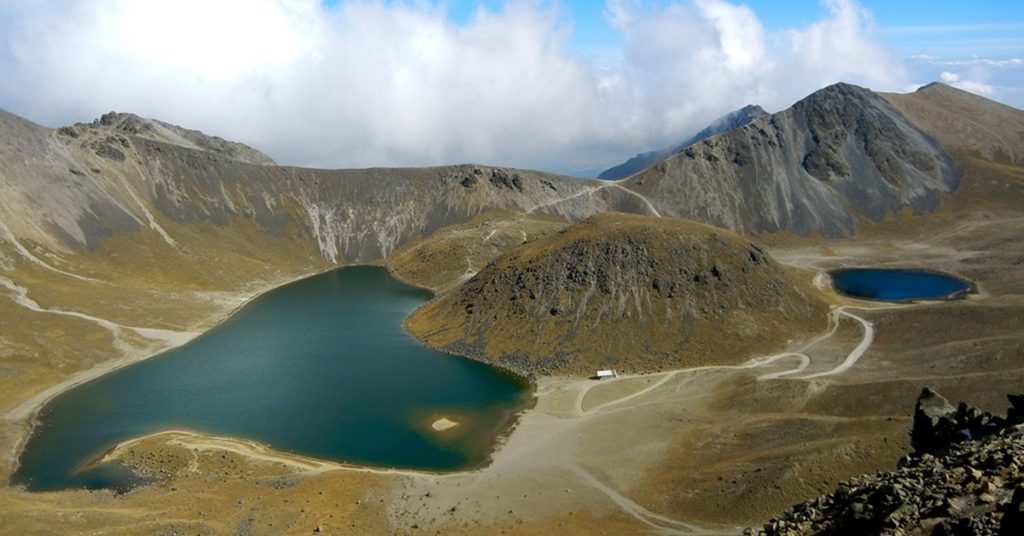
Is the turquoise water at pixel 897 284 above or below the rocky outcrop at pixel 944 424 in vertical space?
below

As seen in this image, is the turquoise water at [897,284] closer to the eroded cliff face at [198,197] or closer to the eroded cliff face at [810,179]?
the eroded cliff face at [810,179]

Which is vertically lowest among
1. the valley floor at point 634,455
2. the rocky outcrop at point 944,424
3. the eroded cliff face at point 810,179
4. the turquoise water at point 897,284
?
the valley floor at point 634,455

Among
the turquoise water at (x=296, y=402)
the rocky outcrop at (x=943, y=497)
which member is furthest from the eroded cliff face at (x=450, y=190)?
the rocky outcrop at (x=943, y=497)

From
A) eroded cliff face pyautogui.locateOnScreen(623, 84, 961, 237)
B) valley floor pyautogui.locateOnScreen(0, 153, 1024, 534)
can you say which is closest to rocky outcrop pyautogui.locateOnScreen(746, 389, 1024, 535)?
valley floor pyautogui.locateOnScreen(0, 153, 1024, 534)

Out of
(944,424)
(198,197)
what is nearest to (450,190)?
(198,197)

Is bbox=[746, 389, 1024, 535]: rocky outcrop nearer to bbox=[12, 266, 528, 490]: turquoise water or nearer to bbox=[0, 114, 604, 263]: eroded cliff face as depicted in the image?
bbox=[12, 266, 528, 490]: turquoise water

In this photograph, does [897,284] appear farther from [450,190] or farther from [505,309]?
[450,190]
